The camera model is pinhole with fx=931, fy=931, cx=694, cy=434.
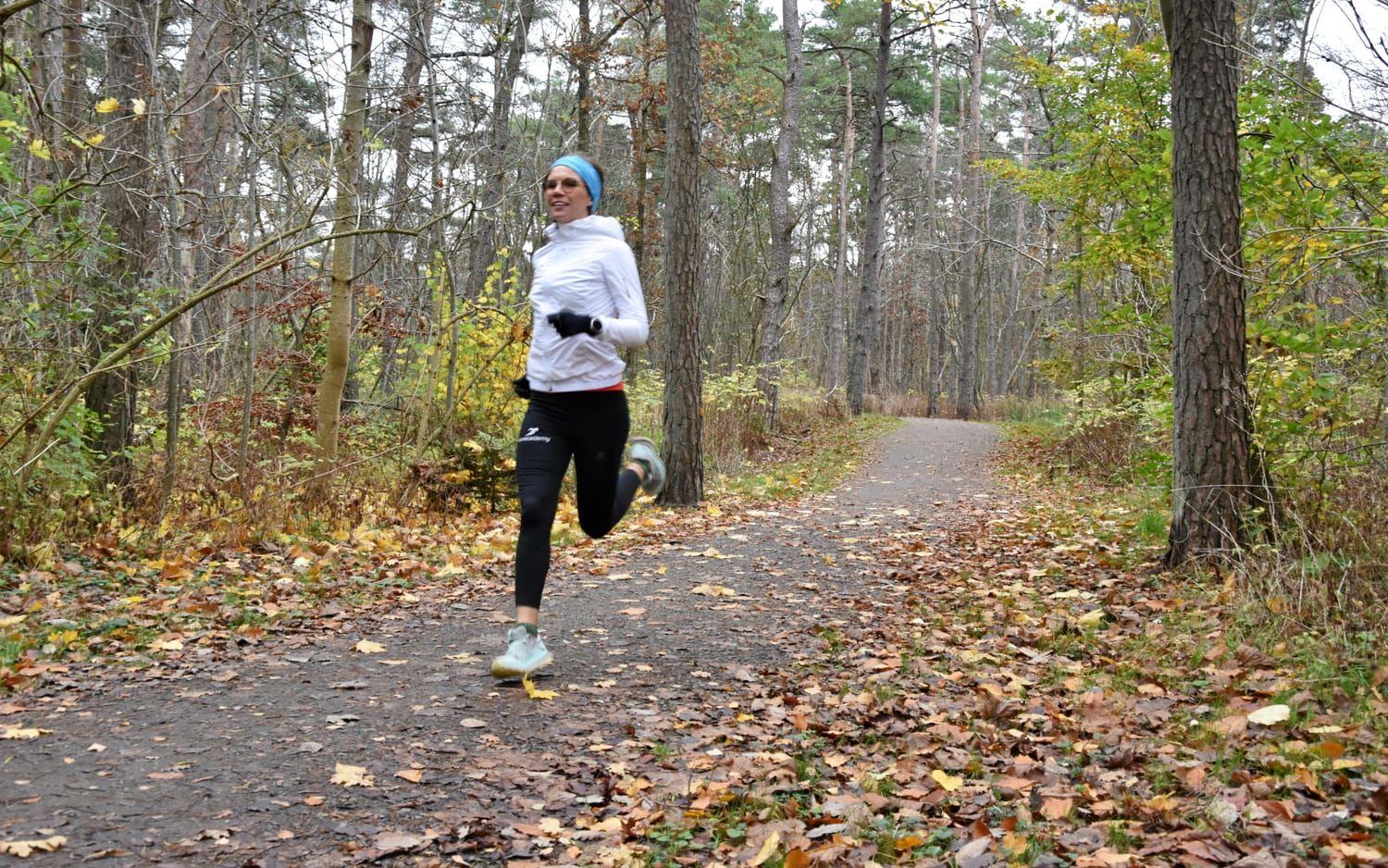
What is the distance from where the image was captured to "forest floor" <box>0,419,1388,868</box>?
2.76m

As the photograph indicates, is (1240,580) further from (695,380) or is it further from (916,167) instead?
(916,167)

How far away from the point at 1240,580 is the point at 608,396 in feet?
12.3

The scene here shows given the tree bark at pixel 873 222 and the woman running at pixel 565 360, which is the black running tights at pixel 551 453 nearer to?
the woman running at pixel 565 360

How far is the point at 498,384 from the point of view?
1103 centimetres

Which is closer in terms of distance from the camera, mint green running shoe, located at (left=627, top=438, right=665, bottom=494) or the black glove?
the black glove

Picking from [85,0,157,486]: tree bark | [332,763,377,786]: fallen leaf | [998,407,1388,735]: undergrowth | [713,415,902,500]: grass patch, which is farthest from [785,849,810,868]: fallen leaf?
[713,415,902,500]: grass patch

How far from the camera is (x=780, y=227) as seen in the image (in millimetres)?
18500

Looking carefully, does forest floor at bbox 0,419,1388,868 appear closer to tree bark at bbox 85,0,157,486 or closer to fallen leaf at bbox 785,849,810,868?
fallen leaf at bbox 785,849,810,868

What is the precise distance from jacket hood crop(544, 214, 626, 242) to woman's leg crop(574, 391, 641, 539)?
0.72 meters

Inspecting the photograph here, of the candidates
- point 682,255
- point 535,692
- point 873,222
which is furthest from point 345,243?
point 873,222

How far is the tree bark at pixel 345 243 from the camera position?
8.76m

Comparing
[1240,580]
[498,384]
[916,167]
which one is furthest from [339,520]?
[916,167]

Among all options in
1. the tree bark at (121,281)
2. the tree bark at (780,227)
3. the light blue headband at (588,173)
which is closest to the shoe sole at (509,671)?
the light blue headband at (588,173)

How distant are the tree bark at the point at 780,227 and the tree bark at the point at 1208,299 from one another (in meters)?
11.7
